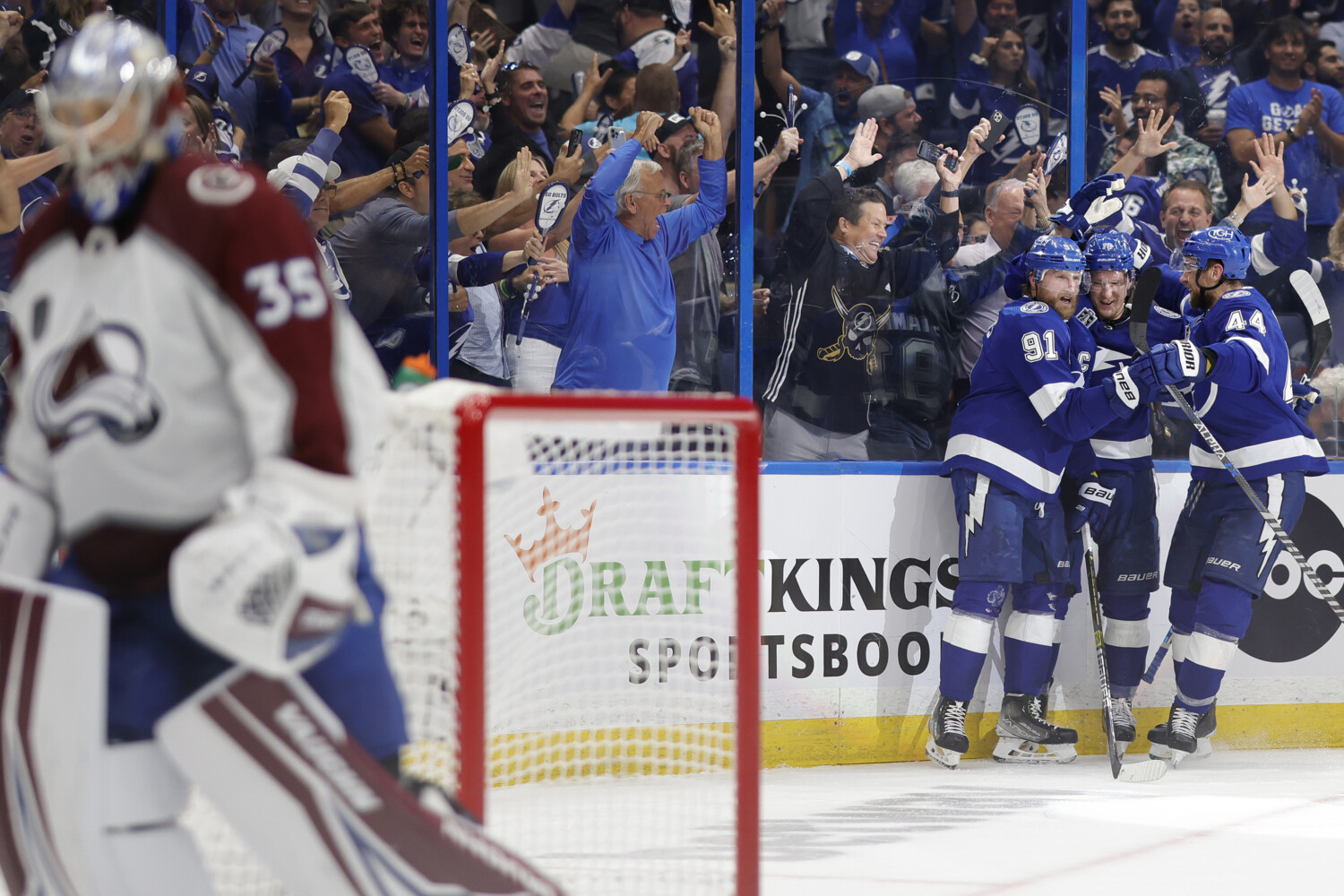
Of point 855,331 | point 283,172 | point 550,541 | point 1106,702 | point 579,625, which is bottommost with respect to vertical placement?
point 1106,702

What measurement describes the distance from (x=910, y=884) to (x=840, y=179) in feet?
9.32

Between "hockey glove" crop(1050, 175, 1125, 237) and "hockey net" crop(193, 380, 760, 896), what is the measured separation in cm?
262

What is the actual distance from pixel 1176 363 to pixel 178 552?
4263 mm

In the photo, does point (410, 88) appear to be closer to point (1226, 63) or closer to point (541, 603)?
point (541, 603)

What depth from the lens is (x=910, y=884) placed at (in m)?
3.71

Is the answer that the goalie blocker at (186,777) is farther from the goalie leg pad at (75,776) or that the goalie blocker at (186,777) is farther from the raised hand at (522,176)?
the raised hand at (522,176)

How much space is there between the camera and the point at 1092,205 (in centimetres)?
584

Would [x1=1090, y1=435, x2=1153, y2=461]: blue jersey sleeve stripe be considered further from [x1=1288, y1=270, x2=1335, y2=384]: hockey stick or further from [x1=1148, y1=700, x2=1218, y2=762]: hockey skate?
[x1=1288, y1=270, x2=1335, y2=384]: hockey stick

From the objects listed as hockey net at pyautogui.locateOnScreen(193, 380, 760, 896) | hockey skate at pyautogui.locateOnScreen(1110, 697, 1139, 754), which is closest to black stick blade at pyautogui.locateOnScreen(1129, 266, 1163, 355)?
hockey skate at pyautogui.locateOnScreen(1110, 697, 1139, 754)

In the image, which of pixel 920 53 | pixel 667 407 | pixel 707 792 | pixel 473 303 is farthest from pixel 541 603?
pixel 920 53

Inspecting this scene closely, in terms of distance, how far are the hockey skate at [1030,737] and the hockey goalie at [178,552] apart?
161 inches

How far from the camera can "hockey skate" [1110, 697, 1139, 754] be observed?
18.8ft

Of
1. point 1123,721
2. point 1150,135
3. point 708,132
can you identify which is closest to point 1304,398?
point 1150,135

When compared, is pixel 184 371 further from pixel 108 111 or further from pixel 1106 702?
pixel 1106 702
